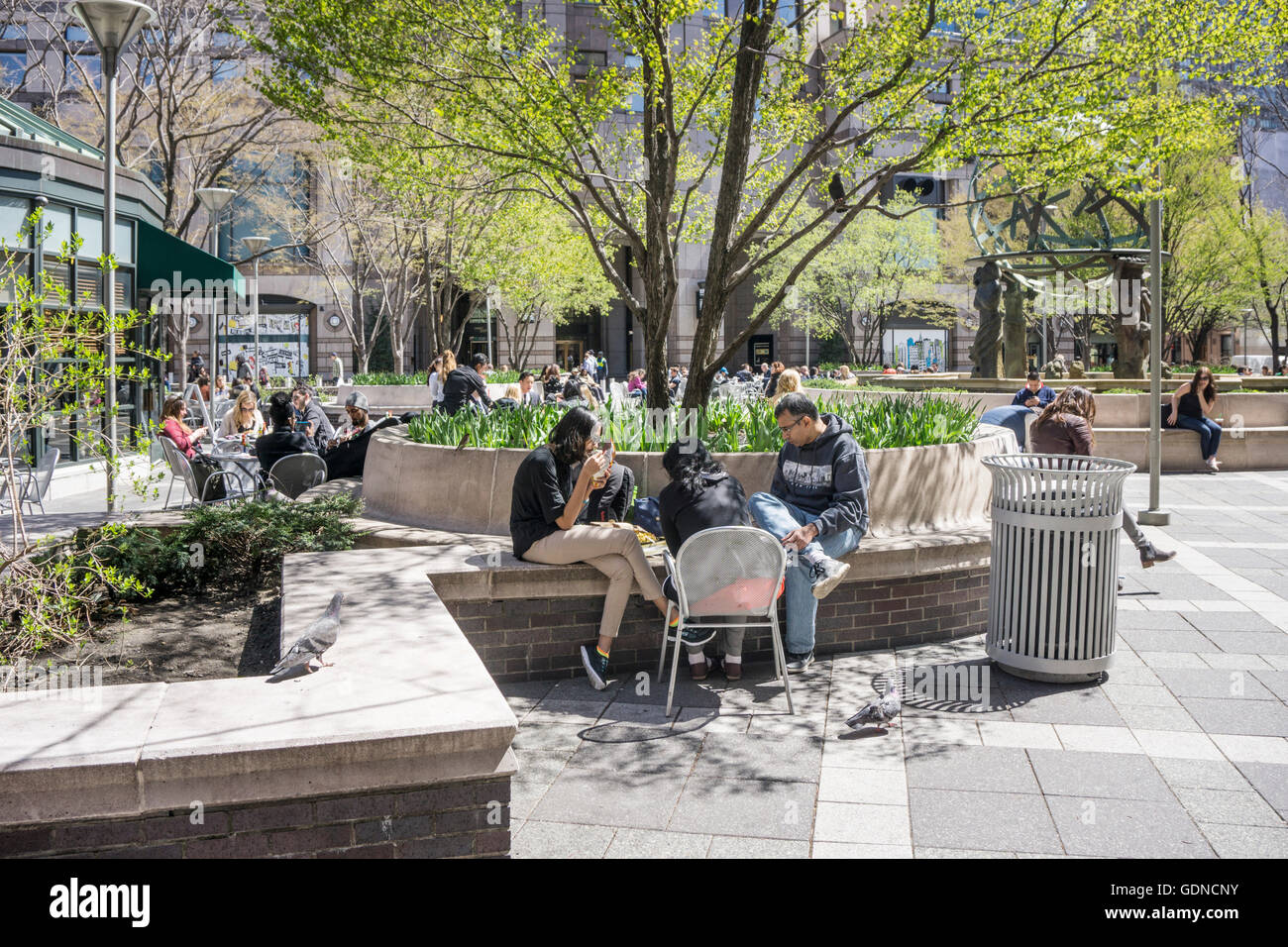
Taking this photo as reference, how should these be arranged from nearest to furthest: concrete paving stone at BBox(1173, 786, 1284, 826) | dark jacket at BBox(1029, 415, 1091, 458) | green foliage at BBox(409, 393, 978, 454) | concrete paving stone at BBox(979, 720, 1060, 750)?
concrete paving stone at BBox(1173, 786, 1284, 826), concrete paving stone at BBox(979, 720, 1060, 750), green foliage at BBox(409, 393, 978, 454), dark jacket at BBox(1029, 415, 1091, 458)

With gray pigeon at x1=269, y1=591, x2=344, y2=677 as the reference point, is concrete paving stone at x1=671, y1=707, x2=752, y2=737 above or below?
below

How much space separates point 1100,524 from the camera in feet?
19.6

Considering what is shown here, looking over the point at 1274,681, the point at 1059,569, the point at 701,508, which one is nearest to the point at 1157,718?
the point at 1059,569

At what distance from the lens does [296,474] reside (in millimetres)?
9820

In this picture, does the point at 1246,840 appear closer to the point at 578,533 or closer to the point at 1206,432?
the point at 578,533

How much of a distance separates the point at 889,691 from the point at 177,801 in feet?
12.0

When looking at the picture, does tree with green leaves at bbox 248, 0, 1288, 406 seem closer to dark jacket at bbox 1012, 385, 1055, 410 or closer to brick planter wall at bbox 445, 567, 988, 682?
brick planter wall at bbox 445, 567, 988, 682

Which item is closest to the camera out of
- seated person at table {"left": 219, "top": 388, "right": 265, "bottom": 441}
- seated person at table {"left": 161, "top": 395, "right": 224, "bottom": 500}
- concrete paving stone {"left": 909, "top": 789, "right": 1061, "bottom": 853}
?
concrete paving stone {"left": 909, "top": 789, "right": 1061, "bottom": 853}

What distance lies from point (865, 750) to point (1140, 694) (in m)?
1.84

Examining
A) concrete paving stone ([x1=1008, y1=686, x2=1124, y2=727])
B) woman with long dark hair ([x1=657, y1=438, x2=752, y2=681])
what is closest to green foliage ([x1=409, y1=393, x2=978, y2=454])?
woman with long dark hair ([x1=657, y1=438, x2=752, y2=681])

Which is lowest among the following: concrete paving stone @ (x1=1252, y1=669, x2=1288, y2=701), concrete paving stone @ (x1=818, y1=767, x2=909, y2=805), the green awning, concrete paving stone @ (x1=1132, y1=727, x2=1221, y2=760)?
concrete paving stone @ (x1=818, y1=767, x2=909, y2=805)

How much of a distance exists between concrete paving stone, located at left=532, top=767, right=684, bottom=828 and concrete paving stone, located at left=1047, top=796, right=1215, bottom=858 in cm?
159

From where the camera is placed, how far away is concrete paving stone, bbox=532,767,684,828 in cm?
443

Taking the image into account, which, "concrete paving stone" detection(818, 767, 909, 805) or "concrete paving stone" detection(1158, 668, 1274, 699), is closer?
"concrete paving stone" detection(818, 767, 909, 805)
